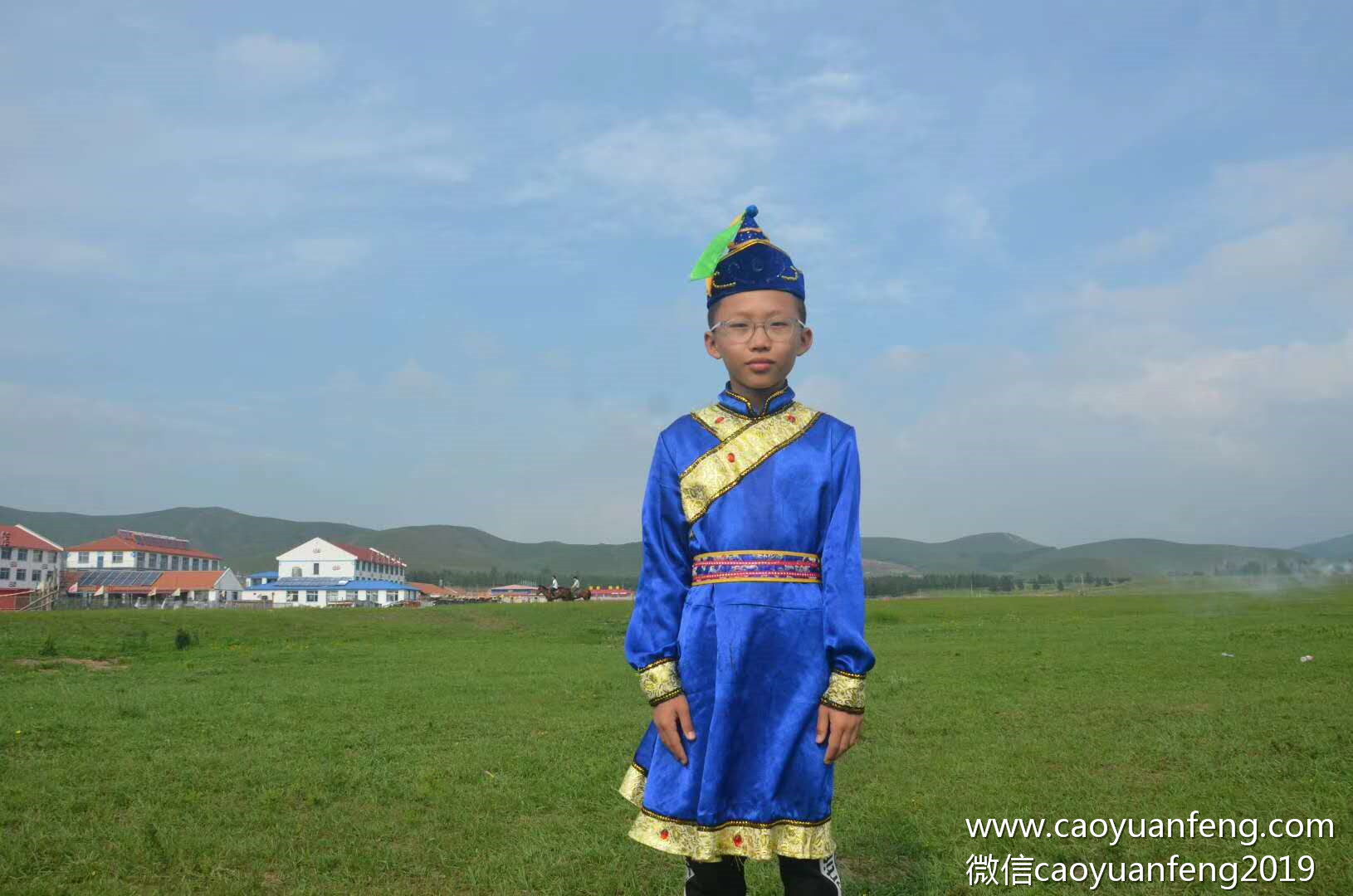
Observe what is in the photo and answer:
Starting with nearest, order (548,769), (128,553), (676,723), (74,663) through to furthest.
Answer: (676,723), (548,769), (74,663), (128,553)

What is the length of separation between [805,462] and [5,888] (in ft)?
17.6

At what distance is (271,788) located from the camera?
8055 mm

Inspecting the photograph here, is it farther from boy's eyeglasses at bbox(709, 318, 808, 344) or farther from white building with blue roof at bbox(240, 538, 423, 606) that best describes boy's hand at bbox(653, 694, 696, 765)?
white building with blue roof at bbox(240, 538, 423, 606)

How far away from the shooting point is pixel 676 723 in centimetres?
321


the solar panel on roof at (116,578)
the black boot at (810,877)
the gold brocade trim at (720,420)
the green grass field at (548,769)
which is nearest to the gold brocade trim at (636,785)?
Answer: the black boot at (810,877)

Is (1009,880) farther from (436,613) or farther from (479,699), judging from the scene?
(436,613)

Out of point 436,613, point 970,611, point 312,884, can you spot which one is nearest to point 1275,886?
point 312,884

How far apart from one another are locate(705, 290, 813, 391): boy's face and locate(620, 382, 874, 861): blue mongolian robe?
7.0 inches

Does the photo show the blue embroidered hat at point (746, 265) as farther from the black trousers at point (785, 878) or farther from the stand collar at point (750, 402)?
the black trousers at point (785, 878)

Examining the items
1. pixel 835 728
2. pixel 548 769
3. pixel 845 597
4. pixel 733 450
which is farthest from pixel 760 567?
pixel 548 769

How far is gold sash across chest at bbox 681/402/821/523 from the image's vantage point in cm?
346

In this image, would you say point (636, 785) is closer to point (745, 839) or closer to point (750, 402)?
point (745, 839)

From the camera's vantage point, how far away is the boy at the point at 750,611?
3.14 metres

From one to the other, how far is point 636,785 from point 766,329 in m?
1.76
